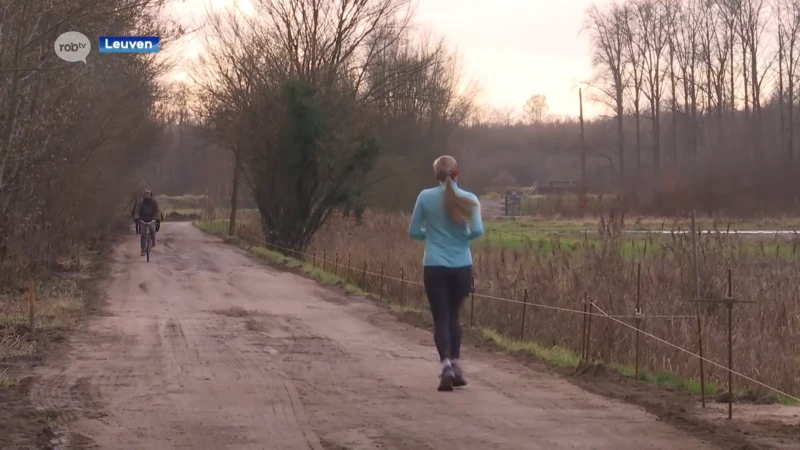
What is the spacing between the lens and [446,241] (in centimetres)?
859

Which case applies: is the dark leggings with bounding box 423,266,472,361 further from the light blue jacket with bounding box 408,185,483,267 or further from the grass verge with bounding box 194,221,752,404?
the grass verge with bounding box 194,221,752,404

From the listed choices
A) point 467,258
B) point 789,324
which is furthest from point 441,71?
point 467,258

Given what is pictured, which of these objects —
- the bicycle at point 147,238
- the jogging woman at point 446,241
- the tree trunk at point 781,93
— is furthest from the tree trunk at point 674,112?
the jogging woman at point 446,241

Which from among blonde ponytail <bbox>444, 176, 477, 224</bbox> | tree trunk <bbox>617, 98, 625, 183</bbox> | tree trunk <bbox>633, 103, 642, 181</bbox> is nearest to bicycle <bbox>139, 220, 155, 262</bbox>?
blonde ponytail <bbox>444, 176, 477, 224</bbox>

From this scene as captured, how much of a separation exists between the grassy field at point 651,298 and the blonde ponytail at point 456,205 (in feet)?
9.57

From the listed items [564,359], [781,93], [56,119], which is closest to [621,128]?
[781,93]

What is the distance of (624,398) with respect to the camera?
8.43 metres

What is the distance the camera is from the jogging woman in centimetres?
853

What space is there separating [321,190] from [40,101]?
17.4m

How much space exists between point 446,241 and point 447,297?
52 centimetres

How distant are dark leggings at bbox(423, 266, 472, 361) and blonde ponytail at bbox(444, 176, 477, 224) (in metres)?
0.47

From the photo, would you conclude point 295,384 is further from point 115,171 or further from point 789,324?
point 115,171

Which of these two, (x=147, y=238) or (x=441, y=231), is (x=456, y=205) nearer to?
(x=441, y=231)

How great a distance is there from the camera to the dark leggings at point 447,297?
28.2 ft
